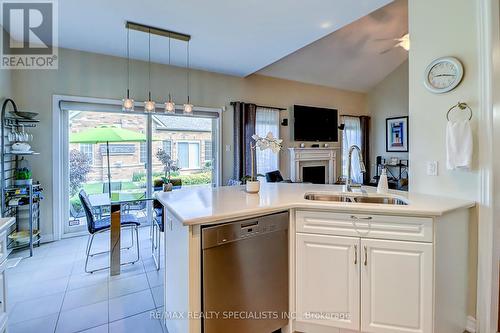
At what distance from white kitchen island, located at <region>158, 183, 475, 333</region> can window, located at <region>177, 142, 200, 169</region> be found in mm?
3161

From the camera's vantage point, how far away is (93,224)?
290cm

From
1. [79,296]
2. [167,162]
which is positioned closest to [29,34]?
[167,162]

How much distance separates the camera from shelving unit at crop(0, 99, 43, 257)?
3.13 m

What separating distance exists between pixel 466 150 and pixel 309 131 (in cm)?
460

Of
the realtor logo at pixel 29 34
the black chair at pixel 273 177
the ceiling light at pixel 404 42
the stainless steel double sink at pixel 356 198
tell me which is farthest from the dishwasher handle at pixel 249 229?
the ceiling light at pixel 404 42

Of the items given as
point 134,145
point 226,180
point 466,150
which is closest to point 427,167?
point 466,150

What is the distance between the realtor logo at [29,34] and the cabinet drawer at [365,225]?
341cm

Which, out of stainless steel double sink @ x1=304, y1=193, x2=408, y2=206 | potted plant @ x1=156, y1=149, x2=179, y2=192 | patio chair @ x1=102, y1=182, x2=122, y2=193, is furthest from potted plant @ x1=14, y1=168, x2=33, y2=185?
Result: stainless steel double sink @ x1=304, y1=193, x2=408, y2=206

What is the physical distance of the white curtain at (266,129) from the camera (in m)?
5.65

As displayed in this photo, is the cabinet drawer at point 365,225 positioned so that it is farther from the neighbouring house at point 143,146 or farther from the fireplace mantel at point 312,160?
the fireplace mantel at point 312,160

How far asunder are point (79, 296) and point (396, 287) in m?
2.63

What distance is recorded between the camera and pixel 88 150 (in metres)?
4.23

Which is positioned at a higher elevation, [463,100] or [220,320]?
[463,100]

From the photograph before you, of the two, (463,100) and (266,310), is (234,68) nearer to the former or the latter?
(463,100)
